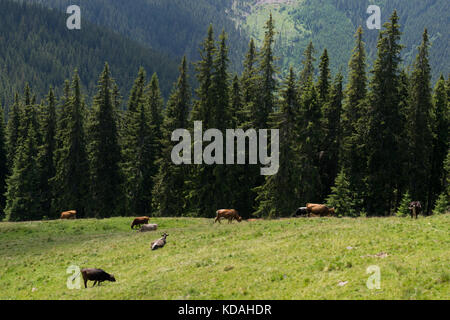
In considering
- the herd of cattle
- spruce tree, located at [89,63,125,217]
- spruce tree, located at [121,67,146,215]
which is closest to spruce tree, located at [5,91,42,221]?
spruce tree, located at [89,63,125,217]

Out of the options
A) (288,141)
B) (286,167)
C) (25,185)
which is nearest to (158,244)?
(286,167)

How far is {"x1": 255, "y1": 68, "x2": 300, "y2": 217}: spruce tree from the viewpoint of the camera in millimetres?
42844

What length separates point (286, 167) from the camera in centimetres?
4294

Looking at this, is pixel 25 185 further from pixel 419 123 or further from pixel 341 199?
pixel 419 123

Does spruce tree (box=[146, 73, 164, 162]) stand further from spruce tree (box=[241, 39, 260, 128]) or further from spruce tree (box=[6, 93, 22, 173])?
spruce tree (box=[6, 93, 22, 173])

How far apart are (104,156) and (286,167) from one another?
1045 inches

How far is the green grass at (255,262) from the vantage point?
1498 cm

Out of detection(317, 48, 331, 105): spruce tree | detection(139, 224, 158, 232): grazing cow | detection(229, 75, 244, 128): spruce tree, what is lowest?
detection(139, 224, 158, 232): grazing cow

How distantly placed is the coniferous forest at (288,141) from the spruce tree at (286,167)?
104mm

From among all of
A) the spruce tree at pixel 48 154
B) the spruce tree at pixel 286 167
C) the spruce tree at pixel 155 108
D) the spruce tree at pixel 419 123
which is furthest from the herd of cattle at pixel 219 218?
the spruce tree at pixel 48 154

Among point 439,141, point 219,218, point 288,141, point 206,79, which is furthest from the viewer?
point 439,141

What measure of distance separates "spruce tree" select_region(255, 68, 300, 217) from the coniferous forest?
104 millimetres
